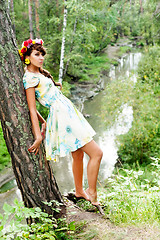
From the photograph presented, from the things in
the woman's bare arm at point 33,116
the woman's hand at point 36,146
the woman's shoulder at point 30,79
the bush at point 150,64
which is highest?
the bush at point 150,64

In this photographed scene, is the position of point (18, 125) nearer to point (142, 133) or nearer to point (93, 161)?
point (93, 161)

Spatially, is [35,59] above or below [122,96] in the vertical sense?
above

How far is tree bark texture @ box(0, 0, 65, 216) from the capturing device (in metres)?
2.25

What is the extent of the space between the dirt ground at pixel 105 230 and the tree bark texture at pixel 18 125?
48 centimetres

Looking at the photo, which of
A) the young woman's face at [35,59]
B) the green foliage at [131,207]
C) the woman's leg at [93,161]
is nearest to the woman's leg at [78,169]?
the woman's leg at [93,161]

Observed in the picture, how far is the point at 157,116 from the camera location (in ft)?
24.7

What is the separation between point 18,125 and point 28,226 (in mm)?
939

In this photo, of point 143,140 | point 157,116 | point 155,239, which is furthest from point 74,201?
point 157,116

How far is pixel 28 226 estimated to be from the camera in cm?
198

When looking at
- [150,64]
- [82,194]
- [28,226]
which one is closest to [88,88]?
[150,64]

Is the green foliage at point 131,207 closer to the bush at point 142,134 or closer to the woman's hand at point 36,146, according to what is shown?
the woman's hand at point 36,146

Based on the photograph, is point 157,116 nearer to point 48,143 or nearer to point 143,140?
point 143,140

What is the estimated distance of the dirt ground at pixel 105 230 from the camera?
7.78 ft

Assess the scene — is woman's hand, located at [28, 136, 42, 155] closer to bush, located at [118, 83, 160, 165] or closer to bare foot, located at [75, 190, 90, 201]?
bare foot, located at [75, 190, 90, 201]
